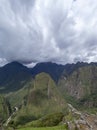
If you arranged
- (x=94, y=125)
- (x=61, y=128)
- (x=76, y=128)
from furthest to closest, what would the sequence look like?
(x=61, y=128) → (x=94, y=125) → (x=76, y=128)

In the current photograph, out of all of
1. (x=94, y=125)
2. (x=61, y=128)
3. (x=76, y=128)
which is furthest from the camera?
(x=61, y=128)

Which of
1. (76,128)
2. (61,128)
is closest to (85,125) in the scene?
(76,128)

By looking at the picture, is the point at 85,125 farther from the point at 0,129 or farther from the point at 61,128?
the point at 0,129

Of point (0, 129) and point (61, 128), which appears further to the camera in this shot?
point (61, 128)

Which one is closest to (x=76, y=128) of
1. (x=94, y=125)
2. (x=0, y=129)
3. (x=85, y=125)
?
(x=85, y=125)

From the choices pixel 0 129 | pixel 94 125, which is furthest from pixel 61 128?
pixel 0 129

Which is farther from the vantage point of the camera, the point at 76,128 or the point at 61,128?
the point at 61,128

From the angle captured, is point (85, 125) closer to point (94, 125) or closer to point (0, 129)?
point (94, 125)
